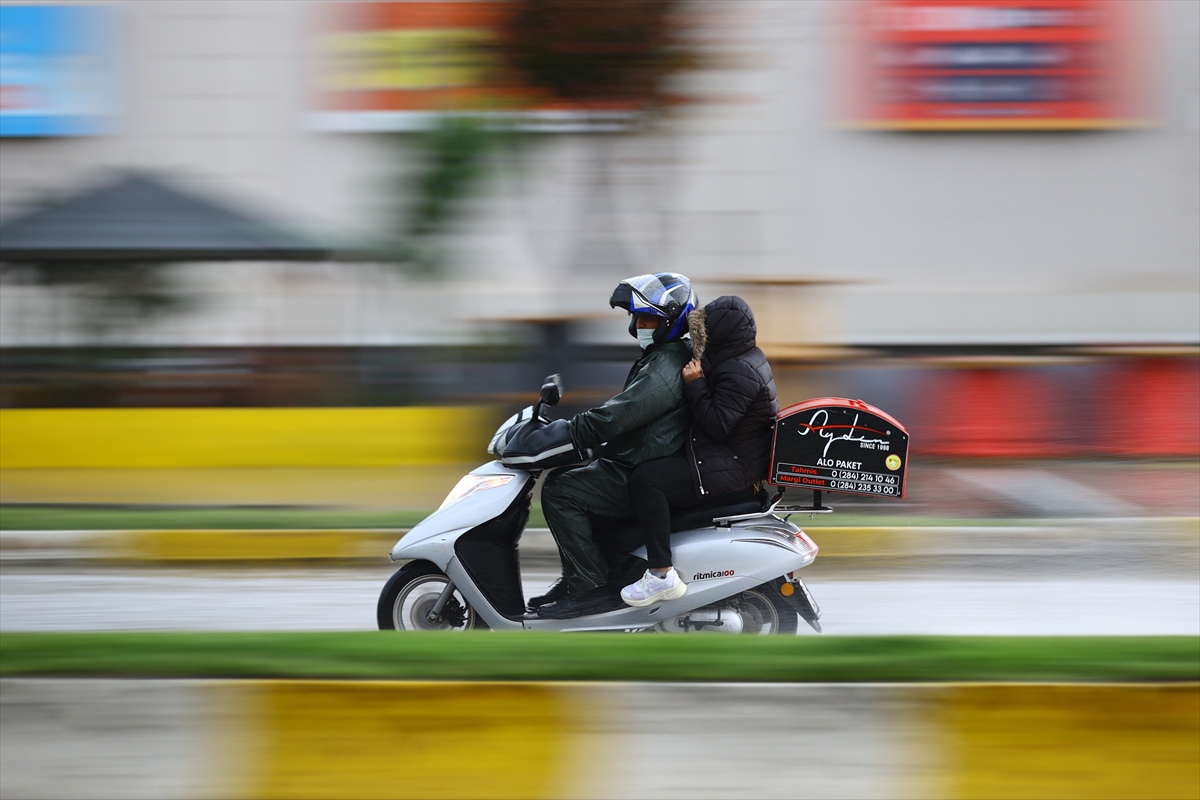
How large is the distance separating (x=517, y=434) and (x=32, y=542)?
4406mm

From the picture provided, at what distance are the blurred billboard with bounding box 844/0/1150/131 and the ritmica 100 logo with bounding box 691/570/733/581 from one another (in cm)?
1360

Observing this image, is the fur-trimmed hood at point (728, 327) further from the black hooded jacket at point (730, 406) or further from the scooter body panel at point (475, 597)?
the scooter body panel at point (475, 597)

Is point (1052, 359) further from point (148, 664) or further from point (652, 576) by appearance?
point (148, 664)

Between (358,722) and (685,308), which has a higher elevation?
(685,308)

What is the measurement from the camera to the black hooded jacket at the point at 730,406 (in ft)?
15.9

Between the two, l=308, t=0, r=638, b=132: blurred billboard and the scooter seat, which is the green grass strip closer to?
the scooter seat

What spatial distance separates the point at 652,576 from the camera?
4.91 metres

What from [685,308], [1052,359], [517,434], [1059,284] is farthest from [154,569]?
[1059,284]

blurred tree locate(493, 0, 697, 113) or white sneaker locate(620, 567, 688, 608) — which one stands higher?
blurred tree locate(493, 0, 697, 113)

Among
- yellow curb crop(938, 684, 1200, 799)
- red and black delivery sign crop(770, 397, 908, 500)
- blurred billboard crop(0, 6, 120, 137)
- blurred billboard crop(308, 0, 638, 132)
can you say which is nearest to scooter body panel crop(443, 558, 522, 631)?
red and black delivery sign crop(770, 397, 908, 500)

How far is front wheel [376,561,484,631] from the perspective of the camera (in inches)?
205

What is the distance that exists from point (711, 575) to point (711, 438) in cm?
51

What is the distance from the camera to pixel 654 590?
4902 millimetres

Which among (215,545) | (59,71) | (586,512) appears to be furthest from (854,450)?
(59,71)
